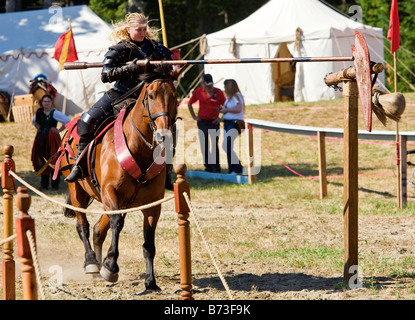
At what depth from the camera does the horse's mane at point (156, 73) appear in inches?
243

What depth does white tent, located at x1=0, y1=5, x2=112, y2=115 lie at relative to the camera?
79.8 ft

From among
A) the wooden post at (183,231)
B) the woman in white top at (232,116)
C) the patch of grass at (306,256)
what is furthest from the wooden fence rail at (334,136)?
the wooden post at (183,231)

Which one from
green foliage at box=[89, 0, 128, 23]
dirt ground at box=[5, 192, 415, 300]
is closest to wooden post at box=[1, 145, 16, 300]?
dirt ground at box=[5, 192, 415, 300]

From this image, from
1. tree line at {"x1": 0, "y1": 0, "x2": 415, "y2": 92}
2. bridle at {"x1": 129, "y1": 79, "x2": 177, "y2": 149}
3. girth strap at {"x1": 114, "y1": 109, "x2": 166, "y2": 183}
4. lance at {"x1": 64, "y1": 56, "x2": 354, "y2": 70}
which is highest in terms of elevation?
tree line at {"x1": 0, "y1": 0, "x2": 415, "y2": 92}

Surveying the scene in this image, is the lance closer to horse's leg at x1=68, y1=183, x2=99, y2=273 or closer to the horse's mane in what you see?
the horse's mane

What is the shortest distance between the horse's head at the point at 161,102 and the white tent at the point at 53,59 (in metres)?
17.7

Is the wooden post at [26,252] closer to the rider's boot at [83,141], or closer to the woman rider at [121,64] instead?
the woman rider at [121,64]

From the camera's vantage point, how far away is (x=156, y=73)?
20.7ft

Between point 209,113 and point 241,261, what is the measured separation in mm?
6856

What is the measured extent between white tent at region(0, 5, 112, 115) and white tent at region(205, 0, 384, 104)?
4.00 m

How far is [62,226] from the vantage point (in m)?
10.2

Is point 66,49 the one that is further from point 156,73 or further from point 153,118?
point 153,118

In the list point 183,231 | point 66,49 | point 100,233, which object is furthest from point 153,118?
point 66,49
